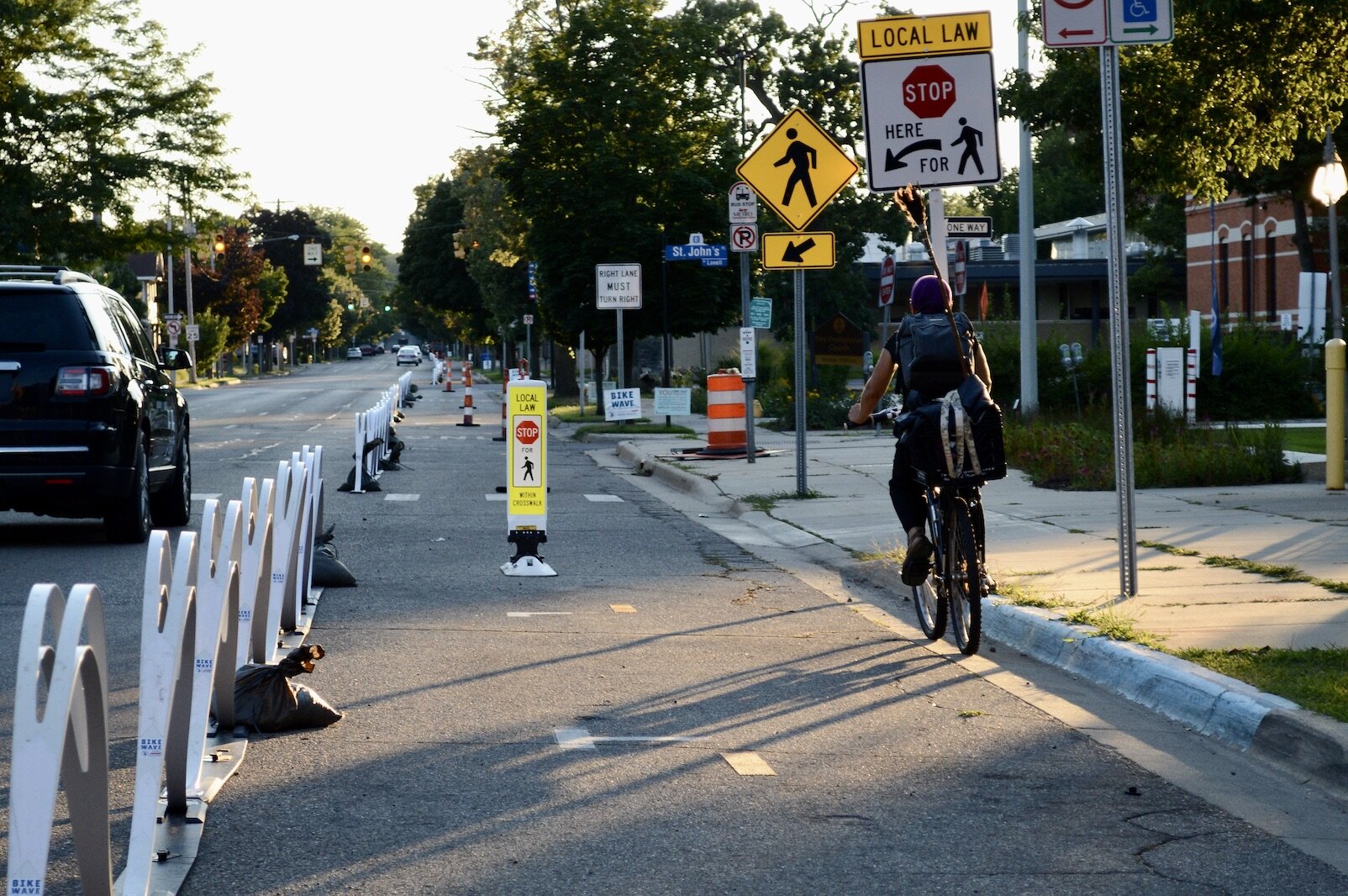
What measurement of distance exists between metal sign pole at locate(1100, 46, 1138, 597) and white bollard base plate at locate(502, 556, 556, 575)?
3879 mm

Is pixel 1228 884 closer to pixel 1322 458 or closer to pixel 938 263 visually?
pixel 938 263

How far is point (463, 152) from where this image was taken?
162 ft

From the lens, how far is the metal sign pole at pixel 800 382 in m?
15.1

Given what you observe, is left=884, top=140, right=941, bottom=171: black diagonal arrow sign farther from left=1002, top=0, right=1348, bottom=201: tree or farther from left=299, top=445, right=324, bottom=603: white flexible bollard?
left=1002, top=0, right=1348, bottom=201: tree

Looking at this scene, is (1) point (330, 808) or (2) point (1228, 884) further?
(1) point (330, 808)

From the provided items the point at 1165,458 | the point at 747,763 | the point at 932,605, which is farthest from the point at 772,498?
the point at 747,763

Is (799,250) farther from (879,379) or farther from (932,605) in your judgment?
(932,605)

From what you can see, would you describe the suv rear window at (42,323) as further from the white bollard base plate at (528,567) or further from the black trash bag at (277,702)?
the black trash bag at (277,702)

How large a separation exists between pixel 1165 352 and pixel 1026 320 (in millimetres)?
2167

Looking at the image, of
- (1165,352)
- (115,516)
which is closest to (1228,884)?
(115,516)

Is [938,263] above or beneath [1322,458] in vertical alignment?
above

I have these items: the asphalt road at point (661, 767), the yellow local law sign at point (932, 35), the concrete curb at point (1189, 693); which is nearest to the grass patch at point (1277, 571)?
the concrete curb at point (1189, 693)

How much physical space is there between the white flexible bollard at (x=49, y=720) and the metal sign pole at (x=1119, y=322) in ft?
20.1

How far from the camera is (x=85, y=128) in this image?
35.9m
